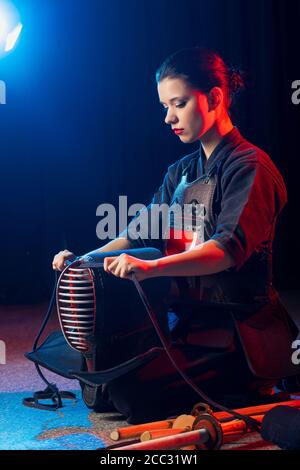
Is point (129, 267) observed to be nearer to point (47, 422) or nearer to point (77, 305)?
point (77, 305)

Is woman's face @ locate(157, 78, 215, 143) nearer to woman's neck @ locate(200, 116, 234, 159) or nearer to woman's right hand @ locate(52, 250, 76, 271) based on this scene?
woman's neck @ locate(200, 116, 234, 159)

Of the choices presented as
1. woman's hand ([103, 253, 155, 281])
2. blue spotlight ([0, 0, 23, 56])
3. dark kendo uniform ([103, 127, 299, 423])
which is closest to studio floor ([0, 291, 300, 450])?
dark kendo uniform ([103, 127, 299, 423])

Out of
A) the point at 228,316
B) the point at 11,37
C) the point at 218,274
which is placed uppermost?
the point at 11,37

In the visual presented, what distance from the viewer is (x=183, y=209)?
207 centimetres

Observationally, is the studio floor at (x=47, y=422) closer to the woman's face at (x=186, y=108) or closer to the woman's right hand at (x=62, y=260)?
the woman's right hand at (x=62, y=260)

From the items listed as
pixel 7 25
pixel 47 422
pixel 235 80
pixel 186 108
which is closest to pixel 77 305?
pixel 47 422

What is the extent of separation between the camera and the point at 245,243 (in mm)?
1844

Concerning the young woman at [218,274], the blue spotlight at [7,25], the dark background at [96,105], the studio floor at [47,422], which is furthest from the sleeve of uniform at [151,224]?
the dark background at [96,105]

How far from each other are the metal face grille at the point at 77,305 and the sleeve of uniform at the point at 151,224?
13.9 inches

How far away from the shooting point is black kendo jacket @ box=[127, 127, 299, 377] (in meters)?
1.86

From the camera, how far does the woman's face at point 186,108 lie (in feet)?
6.48

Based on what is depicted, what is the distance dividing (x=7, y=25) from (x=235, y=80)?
1380 millimetres

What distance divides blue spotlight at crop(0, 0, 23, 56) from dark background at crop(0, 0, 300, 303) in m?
0.85
